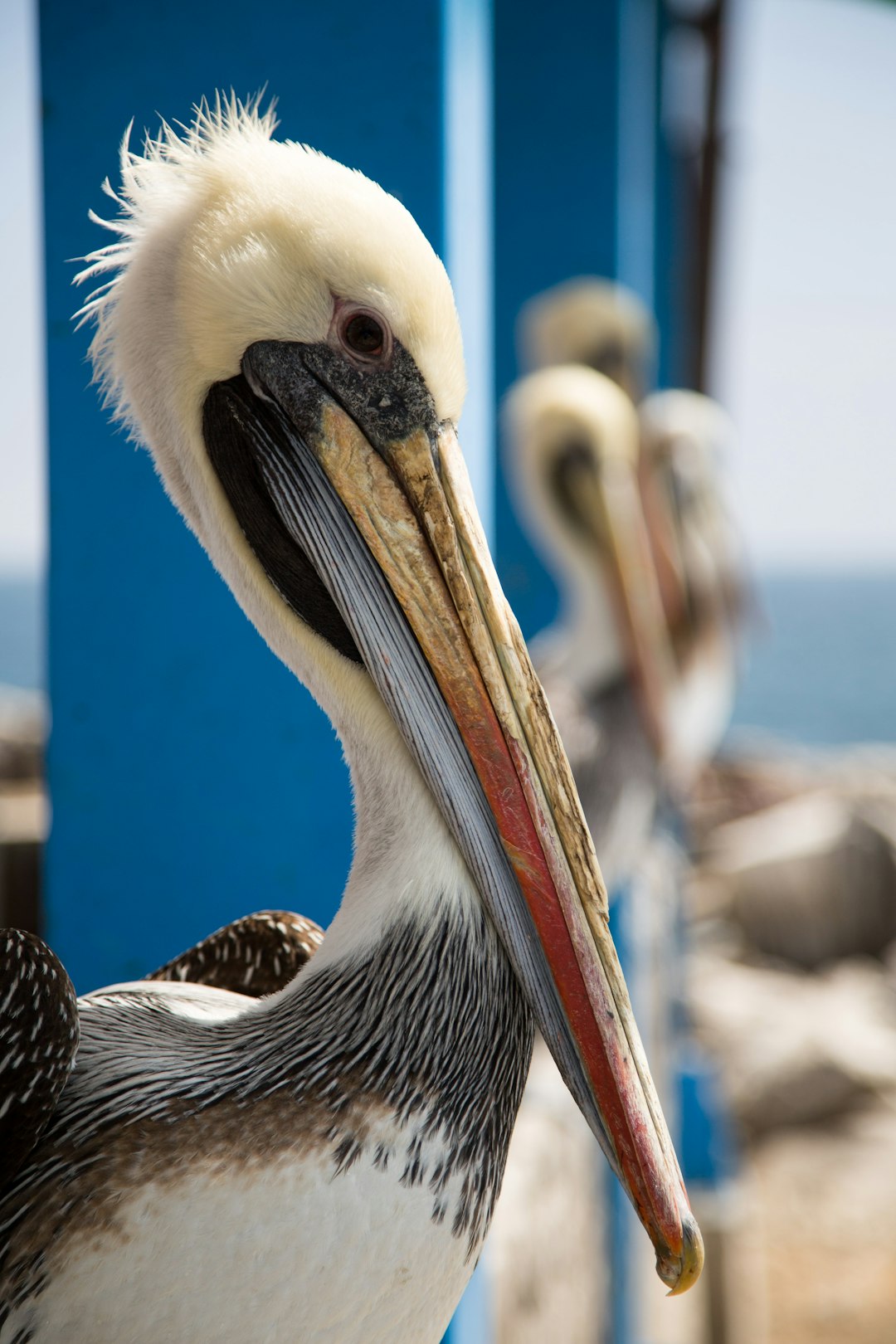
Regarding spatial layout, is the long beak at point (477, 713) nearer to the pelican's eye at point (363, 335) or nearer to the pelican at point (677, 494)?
the pelican's eye at point (363, 335)

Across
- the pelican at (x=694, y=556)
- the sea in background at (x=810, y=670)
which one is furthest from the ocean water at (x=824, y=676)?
the pelican at (x=694, y=556)

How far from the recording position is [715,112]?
6.98 meters

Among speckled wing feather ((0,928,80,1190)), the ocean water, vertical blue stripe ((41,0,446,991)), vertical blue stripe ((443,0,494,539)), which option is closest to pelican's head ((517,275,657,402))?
vertical blue stripe ((443,0,494,539))

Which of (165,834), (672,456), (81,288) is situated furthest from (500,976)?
(672,456)

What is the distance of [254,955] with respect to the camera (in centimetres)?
135

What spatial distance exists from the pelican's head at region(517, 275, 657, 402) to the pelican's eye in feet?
10.2

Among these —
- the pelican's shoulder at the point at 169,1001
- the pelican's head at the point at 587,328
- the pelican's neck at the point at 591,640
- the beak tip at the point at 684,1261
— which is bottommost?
the beak tip at the point at 684,1261

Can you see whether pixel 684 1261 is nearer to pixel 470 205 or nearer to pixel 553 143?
pixel 470 205

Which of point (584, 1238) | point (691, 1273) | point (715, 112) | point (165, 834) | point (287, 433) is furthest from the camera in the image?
point (715, 112)

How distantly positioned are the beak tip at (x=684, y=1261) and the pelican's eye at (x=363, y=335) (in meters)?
0.75

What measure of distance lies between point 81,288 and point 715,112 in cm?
635

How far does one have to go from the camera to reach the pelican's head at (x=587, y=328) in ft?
13.3

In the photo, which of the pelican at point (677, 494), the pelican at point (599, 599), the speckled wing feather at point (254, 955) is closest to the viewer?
the speckled wing feather at point (254, 955)

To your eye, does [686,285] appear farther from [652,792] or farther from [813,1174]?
[813,1174]
